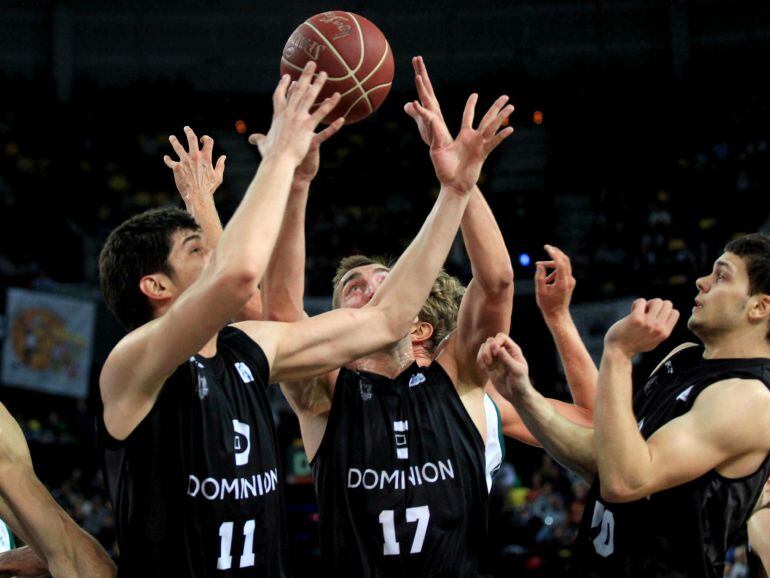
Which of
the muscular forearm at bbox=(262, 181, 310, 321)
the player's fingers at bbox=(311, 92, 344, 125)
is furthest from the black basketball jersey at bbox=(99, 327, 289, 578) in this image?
the player's fingers at bbox=(311, 92, 344, 125)

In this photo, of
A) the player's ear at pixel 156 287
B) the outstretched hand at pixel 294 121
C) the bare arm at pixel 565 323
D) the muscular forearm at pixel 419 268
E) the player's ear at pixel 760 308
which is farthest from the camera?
the bare arm at pixel 565 323

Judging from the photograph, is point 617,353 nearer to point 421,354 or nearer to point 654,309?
point 654,309

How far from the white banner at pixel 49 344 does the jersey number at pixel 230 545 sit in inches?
431

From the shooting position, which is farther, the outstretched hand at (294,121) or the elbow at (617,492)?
the elbow at (617,492)

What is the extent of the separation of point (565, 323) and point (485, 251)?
2.26 feet

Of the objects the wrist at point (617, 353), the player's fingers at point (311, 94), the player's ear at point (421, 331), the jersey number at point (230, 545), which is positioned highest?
the player's fingers at point (311, 94)

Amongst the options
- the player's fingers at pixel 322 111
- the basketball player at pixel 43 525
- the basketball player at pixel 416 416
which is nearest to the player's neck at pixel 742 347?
the basketball player at pixel 416 416

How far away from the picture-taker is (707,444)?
340 centimetres

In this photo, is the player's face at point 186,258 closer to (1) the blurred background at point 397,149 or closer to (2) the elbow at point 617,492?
(2) the elbow at point 617,492

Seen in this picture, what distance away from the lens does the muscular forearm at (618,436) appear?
3297 mm

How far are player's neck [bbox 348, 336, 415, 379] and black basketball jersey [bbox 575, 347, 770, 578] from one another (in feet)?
2.88

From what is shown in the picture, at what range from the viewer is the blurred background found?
44.5ft

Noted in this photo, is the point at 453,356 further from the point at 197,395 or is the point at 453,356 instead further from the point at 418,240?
the point at 197,395

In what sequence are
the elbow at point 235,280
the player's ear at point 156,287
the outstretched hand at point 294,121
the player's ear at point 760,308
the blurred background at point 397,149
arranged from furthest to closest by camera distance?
the blurred background at point 397,149, the player's ear at point 760,308, the player's ear at point 156,287, the outstretched hand at point 294,121, the elbow at point 235,280
